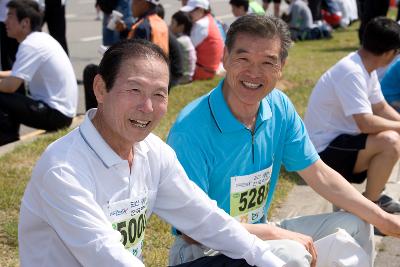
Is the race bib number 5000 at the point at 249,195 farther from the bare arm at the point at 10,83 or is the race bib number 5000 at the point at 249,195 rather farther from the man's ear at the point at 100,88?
the bare arm at the point at 10,83

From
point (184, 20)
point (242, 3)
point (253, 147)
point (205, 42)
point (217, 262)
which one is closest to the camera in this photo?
point (217, 262)

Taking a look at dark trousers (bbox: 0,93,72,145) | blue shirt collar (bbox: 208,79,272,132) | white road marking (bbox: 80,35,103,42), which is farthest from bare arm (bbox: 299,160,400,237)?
white road marking (bbox: 80,35,103,42)

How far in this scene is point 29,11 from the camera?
6469mm

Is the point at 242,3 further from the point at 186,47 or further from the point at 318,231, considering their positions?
the point at 318,231

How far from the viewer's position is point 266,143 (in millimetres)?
3365

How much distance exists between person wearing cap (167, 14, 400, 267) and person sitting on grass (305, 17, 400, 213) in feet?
4.76

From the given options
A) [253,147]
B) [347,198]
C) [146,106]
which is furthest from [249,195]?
[146,106]

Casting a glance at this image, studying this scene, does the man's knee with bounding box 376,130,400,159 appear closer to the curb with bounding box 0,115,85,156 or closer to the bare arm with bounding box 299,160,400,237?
the bare arm with bounding box 299,160,400,237

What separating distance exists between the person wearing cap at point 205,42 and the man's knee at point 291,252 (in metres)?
6.67

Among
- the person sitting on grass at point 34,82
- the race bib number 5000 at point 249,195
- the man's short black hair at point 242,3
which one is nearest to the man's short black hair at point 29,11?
the person sitting on grass at point 34,82

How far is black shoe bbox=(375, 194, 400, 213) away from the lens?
195 inches

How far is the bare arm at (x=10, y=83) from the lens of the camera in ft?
20.5

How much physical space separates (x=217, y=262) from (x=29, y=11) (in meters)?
4.18

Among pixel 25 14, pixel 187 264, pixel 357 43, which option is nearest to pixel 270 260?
pixel 187 264
